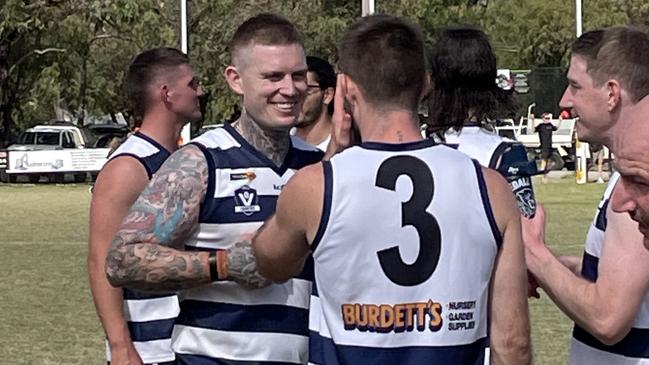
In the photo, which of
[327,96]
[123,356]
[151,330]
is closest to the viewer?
[123,356]

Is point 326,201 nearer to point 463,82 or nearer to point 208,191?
point 208,191

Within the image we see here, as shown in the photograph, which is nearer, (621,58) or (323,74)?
(621,58)

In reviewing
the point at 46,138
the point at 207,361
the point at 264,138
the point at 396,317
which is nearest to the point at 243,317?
the point at 207,361

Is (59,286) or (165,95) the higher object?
(165,95)

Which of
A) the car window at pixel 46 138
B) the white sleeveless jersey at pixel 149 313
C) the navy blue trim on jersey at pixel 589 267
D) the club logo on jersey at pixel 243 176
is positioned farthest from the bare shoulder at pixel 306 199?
the car window at pixel 46 138

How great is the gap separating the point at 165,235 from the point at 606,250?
1487 mm

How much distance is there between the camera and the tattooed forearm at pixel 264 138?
198 inches

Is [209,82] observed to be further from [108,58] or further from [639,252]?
[639,252]

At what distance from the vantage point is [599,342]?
4.57 m

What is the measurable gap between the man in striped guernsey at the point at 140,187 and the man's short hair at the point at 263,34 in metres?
0.73

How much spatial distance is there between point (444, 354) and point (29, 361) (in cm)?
761

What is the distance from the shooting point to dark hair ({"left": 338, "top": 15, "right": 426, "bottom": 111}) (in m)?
4.00

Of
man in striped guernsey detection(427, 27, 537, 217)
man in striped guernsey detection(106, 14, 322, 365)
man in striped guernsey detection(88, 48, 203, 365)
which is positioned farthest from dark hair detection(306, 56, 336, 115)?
man in striped guernsey detection(106, 14, 322, 365)

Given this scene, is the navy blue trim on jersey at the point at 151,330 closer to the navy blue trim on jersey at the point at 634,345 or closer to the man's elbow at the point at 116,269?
the man's elbow at the point at 116,269
